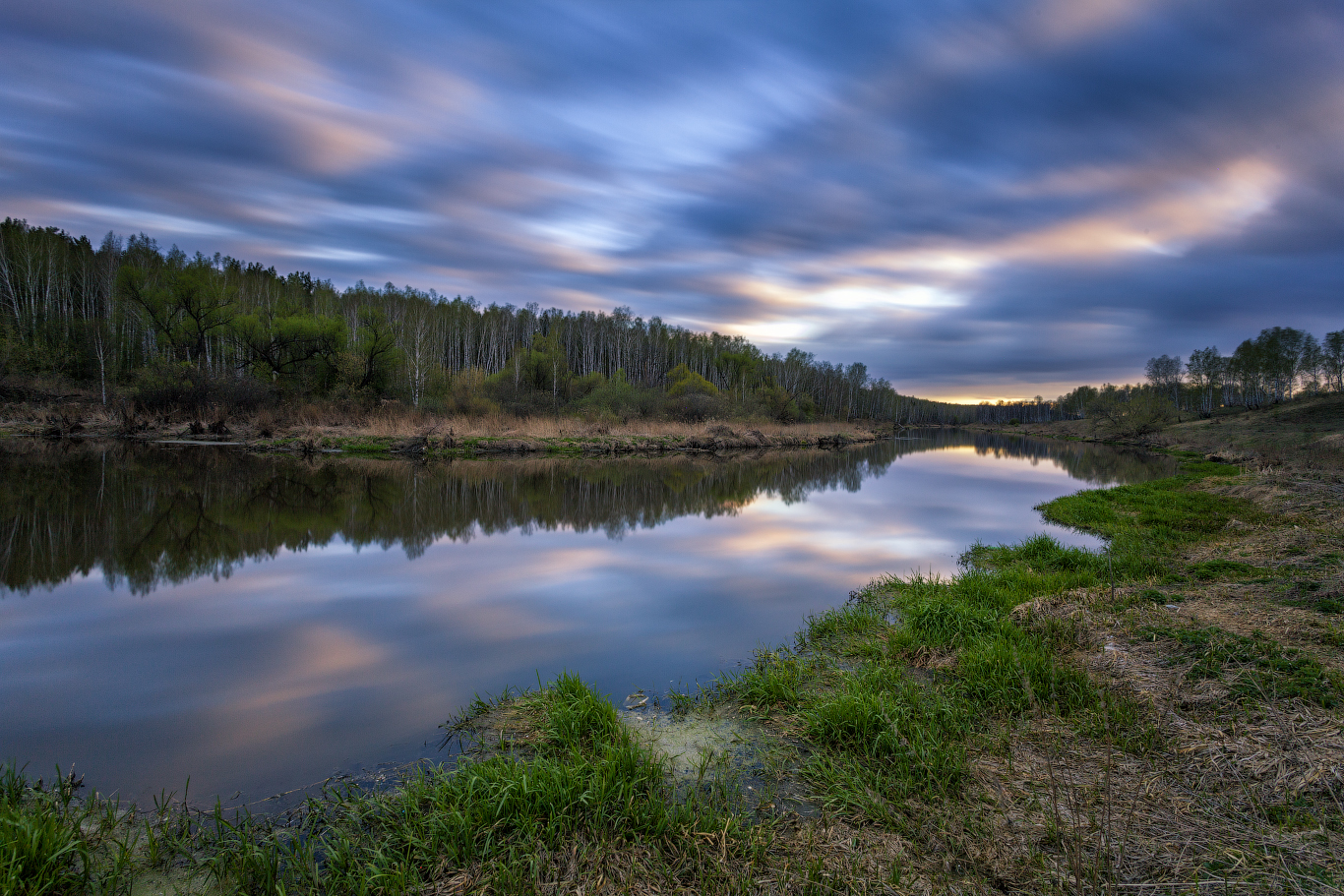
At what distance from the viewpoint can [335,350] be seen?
40.2 metres

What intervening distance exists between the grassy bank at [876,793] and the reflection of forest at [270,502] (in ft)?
20.6

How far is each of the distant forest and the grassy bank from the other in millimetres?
36259

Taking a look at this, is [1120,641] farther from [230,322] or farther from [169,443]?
[230,322]

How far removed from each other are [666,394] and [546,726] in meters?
47.9

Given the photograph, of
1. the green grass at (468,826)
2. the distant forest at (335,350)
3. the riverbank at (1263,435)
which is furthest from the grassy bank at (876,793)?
the distant forest at (335,350)

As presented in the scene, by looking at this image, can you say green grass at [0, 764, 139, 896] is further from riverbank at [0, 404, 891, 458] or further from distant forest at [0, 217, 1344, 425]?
distant forest at [0, 217, 1344, 425]

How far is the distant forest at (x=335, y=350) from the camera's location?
3772 cm

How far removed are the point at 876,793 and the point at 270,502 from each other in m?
14.5

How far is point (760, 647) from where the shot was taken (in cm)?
602

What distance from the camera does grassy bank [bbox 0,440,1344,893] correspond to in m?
2.58

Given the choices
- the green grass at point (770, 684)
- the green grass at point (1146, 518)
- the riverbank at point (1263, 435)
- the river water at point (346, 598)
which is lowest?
the river water at point (346, 598)

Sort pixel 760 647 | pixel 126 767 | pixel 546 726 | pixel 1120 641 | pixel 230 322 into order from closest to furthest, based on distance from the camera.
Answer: pixel 126 767 → pixel 546 726 → pixel 1120 641 → pixel 760 647 → pixel 230 322

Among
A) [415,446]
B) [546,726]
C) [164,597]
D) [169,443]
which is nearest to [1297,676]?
[546,726]

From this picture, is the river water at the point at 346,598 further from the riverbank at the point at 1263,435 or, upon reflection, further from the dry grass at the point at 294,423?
the riverbank at the point at 1263,435
